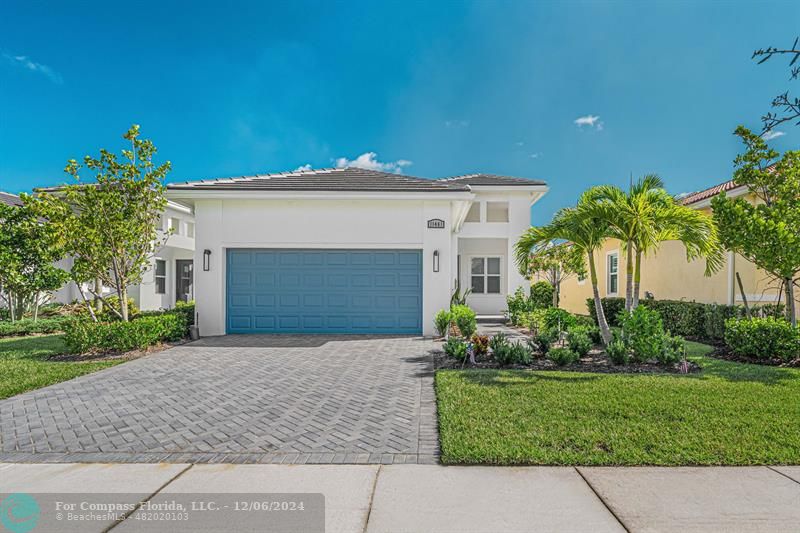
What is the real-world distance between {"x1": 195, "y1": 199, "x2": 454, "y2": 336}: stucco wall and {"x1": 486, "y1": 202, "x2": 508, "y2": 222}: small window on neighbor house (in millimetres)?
6811

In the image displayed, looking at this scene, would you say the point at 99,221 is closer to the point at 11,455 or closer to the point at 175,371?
the point at 175,371

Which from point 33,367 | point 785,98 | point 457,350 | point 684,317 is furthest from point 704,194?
point 33,367

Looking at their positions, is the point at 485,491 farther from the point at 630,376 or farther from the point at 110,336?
the point at 110,336

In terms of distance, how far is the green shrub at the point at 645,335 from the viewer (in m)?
6.87

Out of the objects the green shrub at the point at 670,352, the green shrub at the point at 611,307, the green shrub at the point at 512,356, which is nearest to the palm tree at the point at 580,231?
the green shrub at the point at 670,352

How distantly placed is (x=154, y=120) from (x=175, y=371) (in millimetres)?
10329

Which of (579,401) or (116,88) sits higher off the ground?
(116,88)

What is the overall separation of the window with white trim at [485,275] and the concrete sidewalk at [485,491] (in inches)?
551

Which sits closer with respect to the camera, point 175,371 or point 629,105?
point 175,371

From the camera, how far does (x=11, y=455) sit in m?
3.75

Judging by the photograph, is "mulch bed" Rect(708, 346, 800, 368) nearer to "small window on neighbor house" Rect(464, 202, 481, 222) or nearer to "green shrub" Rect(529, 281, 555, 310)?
"green shrub" Rect(529, 281, 555, 310)

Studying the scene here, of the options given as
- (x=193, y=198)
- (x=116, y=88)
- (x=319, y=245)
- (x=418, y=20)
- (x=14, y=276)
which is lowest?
(x=14, y=276)

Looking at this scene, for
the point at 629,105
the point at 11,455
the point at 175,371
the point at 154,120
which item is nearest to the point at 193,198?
the point at 154,120

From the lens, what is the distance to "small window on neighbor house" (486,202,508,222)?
17250 mm
